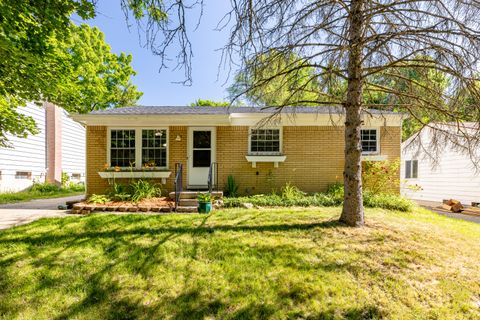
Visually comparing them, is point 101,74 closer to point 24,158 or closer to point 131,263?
point 24,158

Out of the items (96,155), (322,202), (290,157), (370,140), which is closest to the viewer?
(322,202)

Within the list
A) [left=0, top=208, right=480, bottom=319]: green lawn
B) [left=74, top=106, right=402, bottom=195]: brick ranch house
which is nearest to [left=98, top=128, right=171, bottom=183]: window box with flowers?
[left=74, top=106, right=402, bottom=195]: brick ranch house

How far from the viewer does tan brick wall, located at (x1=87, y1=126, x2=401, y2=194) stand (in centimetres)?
848

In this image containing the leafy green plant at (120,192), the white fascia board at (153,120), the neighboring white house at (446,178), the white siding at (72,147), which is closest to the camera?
the leafy green plant at (120,192)

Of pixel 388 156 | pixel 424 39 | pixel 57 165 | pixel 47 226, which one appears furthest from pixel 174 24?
pixel 57 165

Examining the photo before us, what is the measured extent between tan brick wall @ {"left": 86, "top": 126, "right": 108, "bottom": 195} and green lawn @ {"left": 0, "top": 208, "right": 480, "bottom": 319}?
12.3 feet

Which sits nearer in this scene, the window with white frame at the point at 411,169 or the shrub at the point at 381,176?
the shrub at the point at 381,176

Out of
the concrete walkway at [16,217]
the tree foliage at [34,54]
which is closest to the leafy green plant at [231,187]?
the concrete walkway at [16,217]

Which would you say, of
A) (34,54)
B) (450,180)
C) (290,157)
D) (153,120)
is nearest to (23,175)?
(153,120)

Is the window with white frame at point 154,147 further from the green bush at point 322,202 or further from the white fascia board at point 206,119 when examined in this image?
the green bush at point 322,202

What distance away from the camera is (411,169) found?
14141 millimetres

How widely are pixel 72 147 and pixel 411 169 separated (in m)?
22.2

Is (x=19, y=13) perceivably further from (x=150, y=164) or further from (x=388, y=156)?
(x=388, y=156)

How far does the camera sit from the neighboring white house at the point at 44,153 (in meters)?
11.2
